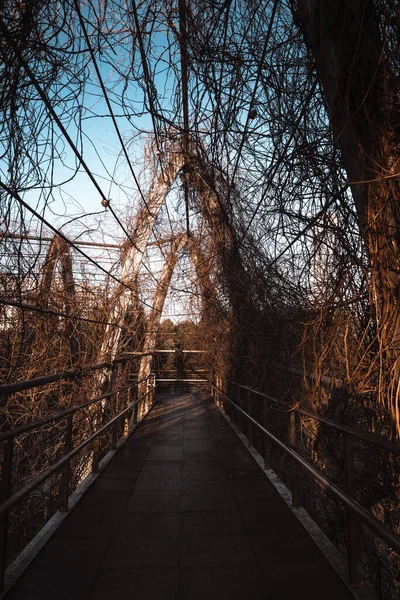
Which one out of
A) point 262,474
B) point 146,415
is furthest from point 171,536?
point 146,415

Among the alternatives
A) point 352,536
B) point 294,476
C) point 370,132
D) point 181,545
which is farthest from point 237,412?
point 370,132

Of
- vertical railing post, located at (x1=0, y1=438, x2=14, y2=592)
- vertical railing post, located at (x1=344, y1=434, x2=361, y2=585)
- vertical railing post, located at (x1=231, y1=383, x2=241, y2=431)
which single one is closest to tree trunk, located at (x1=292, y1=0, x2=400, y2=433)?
vertical railing post, located at (x1=344, y1=434, x2=361, y2=585)

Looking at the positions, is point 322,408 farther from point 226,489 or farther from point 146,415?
point 146,415

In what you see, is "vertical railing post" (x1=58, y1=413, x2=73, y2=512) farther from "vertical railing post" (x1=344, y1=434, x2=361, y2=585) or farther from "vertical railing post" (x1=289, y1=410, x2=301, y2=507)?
"vertical railing post" (x1=344, y1=434, x2=361, y2=585)

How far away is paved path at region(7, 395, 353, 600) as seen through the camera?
74.7 inches

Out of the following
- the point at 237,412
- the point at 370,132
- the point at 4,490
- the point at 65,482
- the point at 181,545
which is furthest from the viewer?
the point at 237,412

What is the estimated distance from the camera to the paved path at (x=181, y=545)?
1898mm

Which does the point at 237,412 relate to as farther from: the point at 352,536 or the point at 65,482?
the point at 352,536

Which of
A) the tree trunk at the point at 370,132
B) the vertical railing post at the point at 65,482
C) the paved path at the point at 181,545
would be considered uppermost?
the tree trunk at the point at 370,132

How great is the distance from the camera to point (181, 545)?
7.82ft

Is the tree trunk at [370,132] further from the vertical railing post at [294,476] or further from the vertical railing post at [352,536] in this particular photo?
the vertical railing post at [294,476]

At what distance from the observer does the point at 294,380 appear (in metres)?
5.07

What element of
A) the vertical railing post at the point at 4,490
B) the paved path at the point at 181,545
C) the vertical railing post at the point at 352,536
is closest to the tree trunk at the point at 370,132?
the vertical railing post at the point at 352,536

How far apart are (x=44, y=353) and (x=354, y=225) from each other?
339 cm
